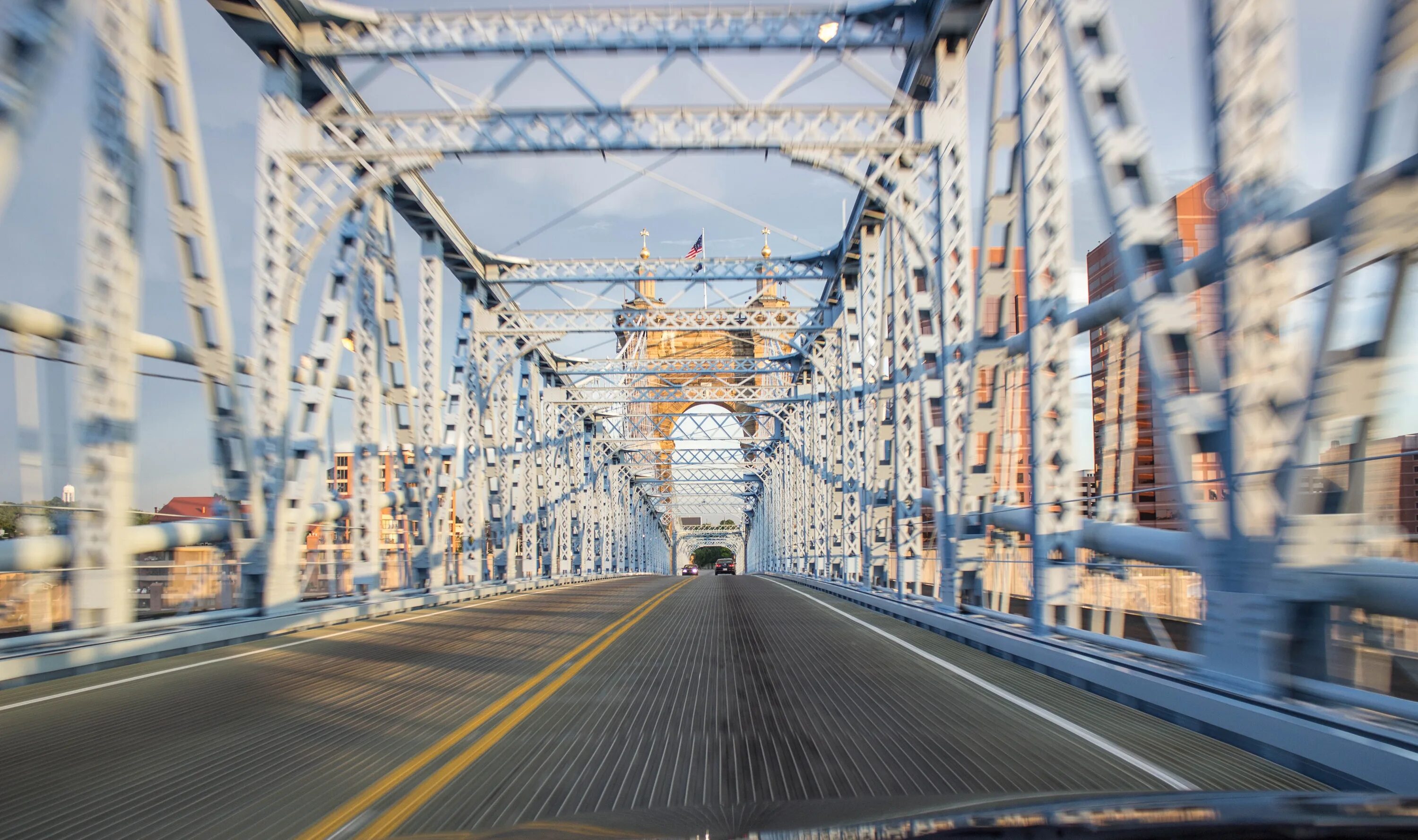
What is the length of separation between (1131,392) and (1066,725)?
5409mm

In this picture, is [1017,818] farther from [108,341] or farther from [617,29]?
[617,29]

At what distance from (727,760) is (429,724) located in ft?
7.27

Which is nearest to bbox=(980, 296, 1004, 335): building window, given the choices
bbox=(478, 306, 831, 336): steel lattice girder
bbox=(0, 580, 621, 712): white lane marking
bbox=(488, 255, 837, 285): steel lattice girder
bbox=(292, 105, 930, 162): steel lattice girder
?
bbox=(292, 105, 930, 162): steel lattice girder

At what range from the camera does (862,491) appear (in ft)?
81.8

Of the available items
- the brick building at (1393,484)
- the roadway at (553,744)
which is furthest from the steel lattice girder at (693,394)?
the brick building at (1393,484)

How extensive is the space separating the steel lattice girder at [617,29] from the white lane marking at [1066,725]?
997cm

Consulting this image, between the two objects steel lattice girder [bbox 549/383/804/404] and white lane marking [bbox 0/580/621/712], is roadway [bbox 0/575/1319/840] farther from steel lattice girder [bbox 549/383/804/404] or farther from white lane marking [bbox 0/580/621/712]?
steel lattice girder [bbox 549/383/804/404]

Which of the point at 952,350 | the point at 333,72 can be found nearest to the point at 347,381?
the point at 333,72

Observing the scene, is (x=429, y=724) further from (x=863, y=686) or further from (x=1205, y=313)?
(x=1205, y=313)

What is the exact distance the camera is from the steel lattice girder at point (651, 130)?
1554 centimetres

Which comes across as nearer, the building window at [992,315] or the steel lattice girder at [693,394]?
the building window at [992,315]

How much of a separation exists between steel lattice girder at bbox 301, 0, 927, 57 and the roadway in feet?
32.8

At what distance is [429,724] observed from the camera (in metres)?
6.06

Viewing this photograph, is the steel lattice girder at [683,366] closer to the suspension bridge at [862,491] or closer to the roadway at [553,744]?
the suspension bridge at [862,491]
